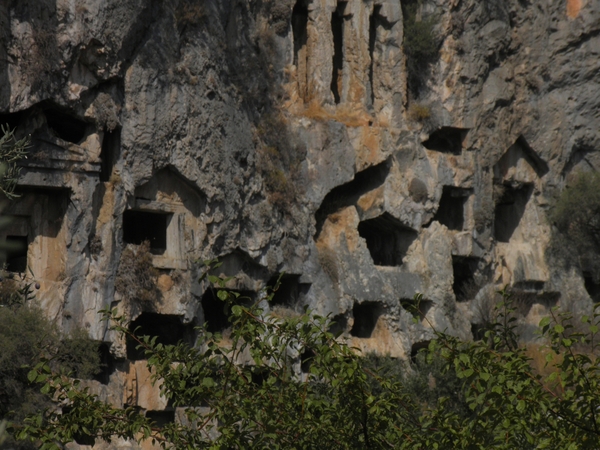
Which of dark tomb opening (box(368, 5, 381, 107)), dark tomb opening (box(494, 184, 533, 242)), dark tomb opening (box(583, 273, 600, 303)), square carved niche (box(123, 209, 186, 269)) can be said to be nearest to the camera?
square carved niche (box(123, 209, 186, 269))

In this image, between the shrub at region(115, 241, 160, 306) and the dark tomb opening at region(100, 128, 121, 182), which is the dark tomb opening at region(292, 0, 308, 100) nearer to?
the dark tomb opening at region(100, 128, 121, 182)

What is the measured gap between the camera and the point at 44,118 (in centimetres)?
1630

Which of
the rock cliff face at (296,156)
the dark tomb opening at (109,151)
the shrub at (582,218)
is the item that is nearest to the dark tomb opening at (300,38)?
the rock cliff face at (296,156)

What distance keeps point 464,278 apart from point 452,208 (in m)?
1.60

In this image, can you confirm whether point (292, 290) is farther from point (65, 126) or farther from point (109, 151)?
point (65, 126)

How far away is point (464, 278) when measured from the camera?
24.2m

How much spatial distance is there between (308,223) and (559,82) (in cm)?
808

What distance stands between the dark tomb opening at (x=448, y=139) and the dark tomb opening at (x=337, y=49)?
2.52m

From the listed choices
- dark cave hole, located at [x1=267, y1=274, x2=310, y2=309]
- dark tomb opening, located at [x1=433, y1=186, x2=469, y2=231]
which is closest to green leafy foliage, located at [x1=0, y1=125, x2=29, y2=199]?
dark cave hole, located at [x1=267, y1=274, x2=310, y2=309]

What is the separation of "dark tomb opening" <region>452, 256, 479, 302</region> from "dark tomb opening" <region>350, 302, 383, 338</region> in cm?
277

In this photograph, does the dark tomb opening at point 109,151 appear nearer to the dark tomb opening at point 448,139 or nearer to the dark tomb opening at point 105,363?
the dark tomb opening at point 105,363

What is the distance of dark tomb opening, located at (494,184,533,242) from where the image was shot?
82.3ft

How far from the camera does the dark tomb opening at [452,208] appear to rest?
23422mm

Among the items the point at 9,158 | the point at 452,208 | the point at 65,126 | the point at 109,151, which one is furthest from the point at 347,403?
the point at 452,208
